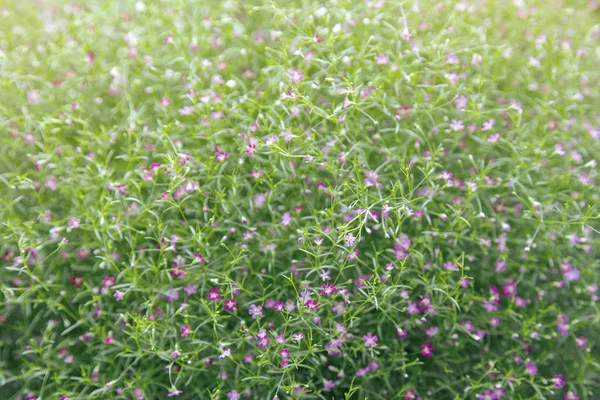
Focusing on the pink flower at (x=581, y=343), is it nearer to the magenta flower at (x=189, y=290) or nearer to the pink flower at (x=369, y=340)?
the pink flower at (x=369, y=340)

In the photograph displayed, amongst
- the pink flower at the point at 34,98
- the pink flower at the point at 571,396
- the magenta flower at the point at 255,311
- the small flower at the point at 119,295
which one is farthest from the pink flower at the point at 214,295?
the pink flower at the point at 571,396

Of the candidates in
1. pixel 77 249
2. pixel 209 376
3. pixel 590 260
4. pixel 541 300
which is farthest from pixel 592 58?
pixel 77 249

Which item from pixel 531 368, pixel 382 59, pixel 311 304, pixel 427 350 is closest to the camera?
pixel 311 304

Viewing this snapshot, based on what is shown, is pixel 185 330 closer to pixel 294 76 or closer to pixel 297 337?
pixel 297 337

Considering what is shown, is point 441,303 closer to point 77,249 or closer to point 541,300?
point 541,300

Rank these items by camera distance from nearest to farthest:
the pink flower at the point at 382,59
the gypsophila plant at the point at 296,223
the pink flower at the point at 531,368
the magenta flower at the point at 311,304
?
the magenta flower at the point at 311,304 < the gypsophila plant at the point at 296,223 < the pink flower at the point at 531,368 < the pink flower at the point at 382,59

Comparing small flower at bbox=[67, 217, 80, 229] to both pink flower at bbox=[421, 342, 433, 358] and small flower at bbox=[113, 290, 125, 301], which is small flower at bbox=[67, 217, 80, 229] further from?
pink flower at bbox=[421, 342, 433, 358]

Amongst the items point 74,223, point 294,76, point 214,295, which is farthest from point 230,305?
point 294,76

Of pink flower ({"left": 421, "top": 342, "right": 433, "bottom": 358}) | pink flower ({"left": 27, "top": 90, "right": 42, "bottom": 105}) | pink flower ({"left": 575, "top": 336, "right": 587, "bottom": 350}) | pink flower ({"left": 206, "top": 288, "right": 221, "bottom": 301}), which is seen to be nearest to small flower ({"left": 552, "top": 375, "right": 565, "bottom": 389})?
pink flower ({"left": 575, "top": 336, "right": 587, "bottom": 350})
